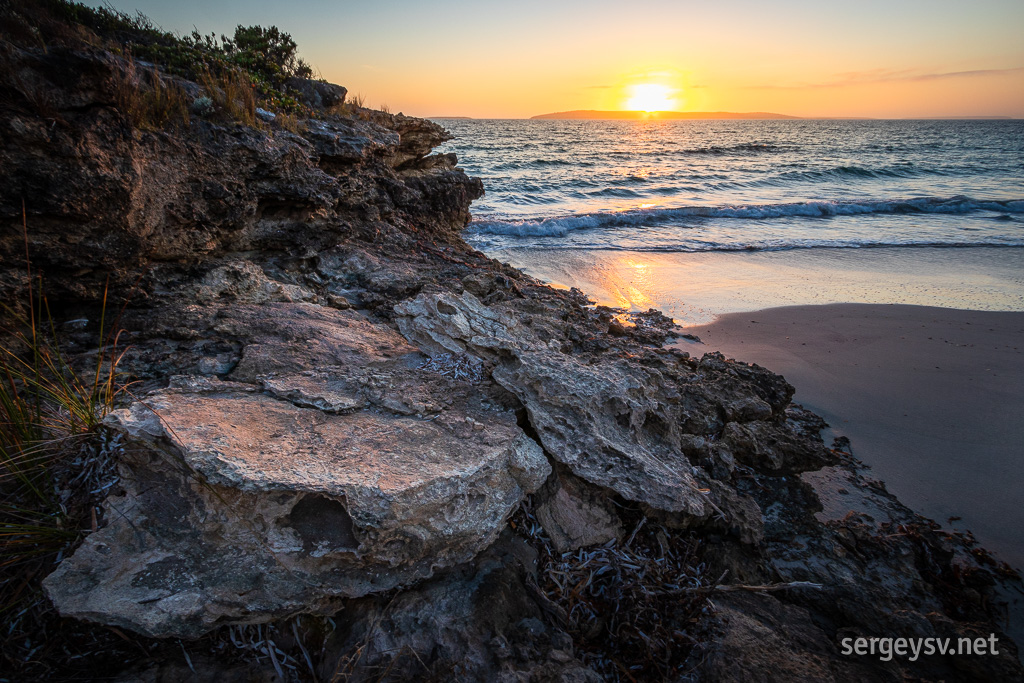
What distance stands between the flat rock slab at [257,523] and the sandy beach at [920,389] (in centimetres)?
323

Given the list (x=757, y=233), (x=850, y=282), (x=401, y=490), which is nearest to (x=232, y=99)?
(x=401, y=490)

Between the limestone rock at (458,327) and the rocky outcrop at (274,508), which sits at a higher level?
the limestone rock at (458,327)

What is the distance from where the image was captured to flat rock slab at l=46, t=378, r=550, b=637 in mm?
1708

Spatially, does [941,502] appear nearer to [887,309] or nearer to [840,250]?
[887,309]

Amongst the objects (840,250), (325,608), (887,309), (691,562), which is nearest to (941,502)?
(691,562)

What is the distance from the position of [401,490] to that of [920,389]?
5.20 m

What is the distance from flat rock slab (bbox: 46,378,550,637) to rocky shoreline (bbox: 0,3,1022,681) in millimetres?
11

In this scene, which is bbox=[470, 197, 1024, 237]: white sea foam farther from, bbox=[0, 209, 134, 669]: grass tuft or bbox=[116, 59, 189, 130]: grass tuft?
bbox=[0, 209, 134, 669]: grass tuft

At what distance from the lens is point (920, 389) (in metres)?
4.54

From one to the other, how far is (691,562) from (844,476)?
1.78 meters

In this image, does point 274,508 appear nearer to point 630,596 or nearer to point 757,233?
point 630,596

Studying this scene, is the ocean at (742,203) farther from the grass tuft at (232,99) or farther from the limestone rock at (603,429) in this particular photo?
the limestone rock at (603,429)

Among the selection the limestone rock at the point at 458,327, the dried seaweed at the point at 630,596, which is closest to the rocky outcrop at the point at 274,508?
the dried seaweed at the point at 630,596

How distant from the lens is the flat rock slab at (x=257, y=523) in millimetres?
1708
